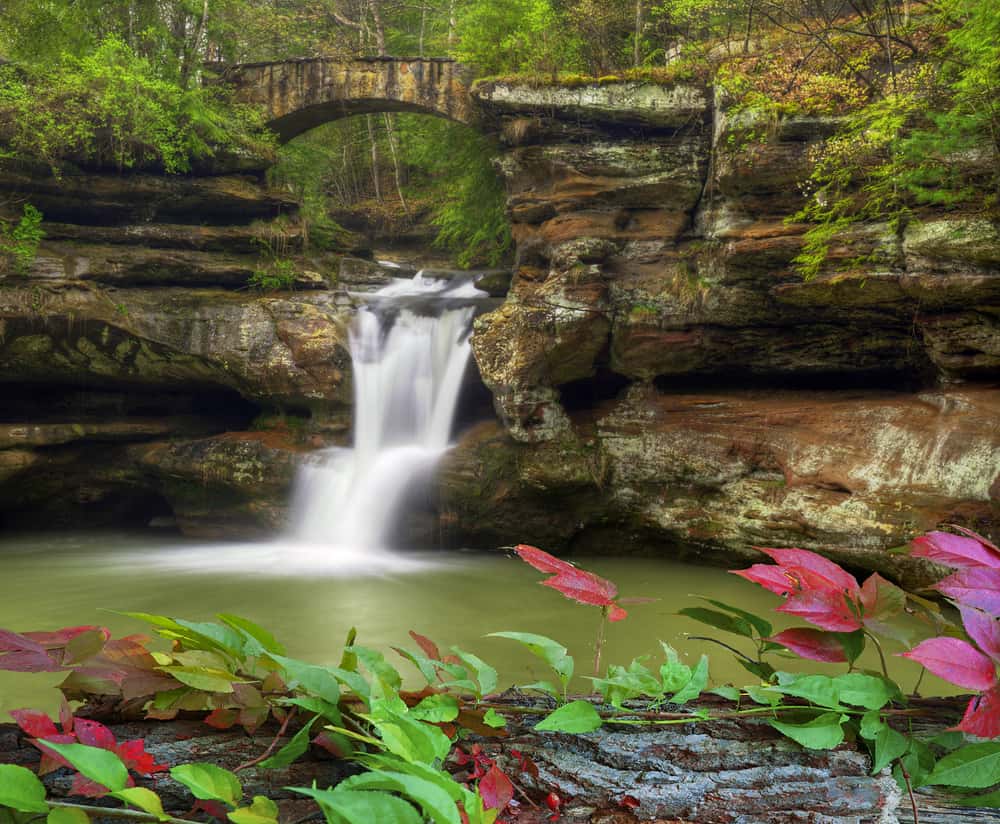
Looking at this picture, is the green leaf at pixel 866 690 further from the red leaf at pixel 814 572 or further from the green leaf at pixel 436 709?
the green leaf at pixel 436 709

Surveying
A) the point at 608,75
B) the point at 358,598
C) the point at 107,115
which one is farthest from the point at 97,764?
the point at 107,115

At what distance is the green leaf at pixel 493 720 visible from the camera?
107 centimetres

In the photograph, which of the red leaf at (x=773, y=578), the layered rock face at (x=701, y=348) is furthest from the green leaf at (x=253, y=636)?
the layered rock face at (x=701, y=348)

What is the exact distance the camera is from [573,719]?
3.48 ft

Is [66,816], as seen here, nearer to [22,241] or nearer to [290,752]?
[290,752]

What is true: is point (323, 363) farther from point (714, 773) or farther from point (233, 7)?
point (714, 773)

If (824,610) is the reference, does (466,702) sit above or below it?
below

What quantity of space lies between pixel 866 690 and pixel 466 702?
605 millimetres

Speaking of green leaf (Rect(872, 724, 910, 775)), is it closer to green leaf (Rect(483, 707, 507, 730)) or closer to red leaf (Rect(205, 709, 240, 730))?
green leaf (Rect(483, 707, 507, 730))

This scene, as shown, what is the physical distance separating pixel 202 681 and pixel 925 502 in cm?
728

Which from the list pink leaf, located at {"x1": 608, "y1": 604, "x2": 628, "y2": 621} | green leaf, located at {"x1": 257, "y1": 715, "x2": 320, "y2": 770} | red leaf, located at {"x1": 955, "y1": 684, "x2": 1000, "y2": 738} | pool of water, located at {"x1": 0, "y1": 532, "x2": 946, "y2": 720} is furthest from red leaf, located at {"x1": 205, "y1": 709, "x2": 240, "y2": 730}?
pool of water, located at {"x1": 0, "y1": 532, "x2": 946, "y2": 720}

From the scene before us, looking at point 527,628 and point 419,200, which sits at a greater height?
point 419,200

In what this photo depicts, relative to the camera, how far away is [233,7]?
14.1 m

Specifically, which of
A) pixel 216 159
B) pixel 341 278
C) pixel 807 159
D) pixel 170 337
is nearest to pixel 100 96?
pixel 216 159
